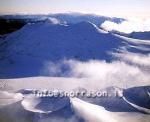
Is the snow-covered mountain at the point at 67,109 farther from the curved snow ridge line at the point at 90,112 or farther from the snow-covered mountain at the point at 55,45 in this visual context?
the snow-covered mountain at the point at 55,45

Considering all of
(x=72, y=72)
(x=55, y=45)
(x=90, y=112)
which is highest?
(x=55, y=45)

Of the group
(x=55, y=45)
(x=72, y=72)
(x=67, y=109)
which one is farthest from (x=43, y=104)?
(x=55, y=45)

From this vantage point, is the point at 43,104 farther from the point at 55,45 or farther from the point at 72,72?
the point at 55,45

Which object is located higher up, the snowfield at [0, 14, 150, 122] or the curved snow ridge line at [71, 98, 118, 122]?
the snowfield at [0, 14, 150, 122]

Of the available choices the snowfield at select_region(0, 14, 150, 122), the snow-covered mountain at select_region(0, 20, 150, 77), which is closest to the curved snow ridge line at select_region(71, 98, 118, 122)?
the snowfield at select_region(0, 14, 150, 122)

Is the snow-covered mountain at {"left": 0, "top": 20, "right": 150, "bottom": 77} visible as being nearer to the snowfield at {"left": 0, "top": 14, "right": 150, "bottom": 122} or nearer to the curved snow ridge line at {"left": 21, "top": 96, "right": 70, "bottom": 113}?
the snowfield at {"left": 0, "top": 14, "right": 150, "bottom": 122}

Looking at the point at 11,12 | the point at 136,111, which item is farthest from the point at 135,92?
the point at 11,12

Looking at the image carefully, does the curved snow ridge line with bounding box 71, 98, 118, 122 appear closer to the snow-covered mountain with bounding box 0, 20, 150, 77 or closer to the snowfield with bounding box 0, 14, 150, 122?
the snowfield with bounding box 0, 14, 150, 122

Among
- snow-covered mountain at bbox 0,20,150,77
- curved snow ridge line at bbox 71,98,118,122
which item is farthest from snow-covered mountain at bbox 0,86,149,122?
snow-covered mountain at bbox 0,20,150,77
